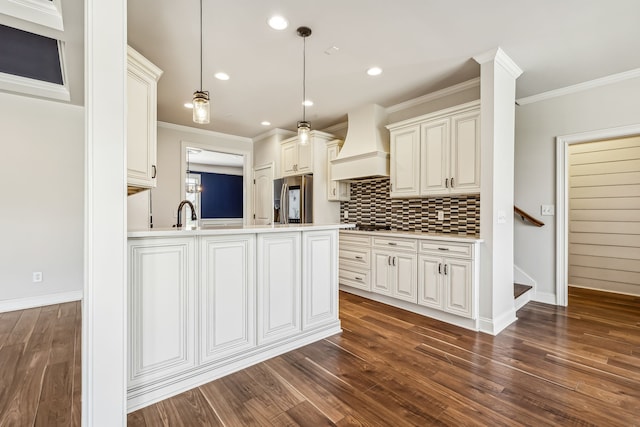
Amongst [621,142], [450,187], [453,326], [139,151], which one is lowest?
→ [453,326]

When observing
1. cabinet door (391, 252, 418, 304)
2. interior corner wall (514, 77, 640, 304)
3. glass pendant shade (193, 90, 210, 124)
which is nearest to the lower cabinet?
cabinet door (391, 252, 418, 304)

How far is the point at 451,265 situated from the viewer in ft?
9.97

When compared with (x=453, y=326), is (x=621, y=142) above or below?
above

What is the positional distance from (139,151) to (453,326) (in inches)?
131

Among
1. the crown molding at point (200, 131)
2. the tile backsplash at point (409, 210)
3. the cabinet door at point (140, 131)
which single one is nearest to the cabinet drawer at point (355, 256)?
the tile backsplash at point (409, 210)

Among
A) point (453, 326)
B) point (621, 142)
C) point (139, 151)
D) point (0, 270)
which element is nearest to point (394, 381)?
point (453, 326)

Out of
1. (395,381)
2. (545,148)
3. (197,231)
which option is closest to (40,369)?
(197,231)

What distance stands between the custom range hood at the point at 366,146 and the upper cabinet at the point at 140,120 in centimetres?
260

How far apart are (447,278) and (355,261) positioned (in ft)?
4.35

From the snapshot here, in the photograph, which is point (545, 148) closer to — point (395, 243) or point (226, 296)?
point (395, 243)

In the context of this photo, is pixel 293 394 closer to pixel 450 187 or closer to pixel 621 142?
pixel 450 187

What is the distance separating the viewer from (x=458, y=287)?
2982 millimetres

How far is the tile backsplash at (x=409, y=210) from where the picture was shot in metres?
3.57

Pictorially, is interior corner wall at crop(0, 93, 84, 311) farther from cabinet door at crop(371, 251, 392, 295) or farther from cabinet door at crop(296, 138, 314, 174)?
cabinet door at crop(371, 251, 392, 295)
